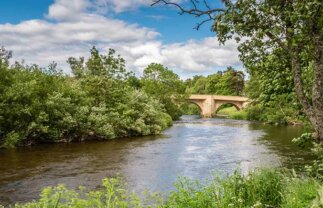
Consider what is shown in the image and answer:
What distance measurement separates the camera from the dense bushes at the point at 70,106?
23.0 m

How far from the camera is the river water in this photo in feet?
45.5

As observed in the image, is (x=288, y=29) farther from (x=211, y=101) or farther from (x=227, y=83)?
(x=227, y=83)

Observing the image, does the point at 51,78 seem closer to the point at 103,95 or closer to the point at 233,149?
the point at 103,95

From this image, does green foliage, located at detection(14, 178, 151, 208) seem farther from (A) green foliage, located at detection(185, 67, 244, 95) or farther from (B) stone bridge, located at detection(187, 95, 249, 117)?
Result: (A) green foliage, located at detection(185, 67, 244, 95)

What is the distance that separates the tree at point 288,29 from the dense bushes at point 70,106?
17.1 metres

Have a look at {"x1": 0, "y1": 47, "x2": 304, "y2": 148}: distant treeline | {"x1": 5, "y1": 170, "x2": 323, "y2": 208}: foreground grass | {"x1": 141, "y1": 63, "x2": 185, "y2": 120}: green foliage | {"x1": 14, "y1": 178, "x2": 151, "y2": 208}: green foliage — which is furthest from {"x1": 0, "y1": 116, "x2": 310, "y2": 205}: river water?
{"x1": 141, "y1": 63, "x2": 185, "y2": 120}: green foliage

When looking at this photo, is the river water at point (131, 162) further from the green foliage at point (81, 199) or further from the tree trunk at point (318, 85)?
the tree trunk at point (318, 85)

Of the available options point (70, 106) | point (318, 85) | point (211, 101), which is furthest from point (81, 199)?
point (211, 101)

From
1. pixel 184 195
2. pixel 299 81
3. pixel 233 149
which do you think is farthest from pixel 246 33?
pixel 233 149

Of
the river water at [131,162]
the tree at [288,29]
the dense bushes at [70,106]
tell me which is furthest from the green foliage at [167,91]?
the tree at [288,29]

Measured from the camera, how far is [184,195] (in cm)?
747

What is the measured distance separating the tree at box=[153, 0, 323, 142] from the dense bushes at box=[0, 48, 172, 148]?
17.1 meters

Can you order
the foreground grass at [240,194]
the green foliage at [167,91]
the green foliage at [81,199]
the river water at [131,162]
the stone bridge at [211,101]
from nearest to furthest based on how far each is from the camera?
the green foliage at [81,199]
the foreground grass at [240,194]
the river water at [131,162]
the green foliage at [167,91]
the stone bridge at [211,101]

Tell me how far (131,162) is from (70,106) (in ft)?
32.3
